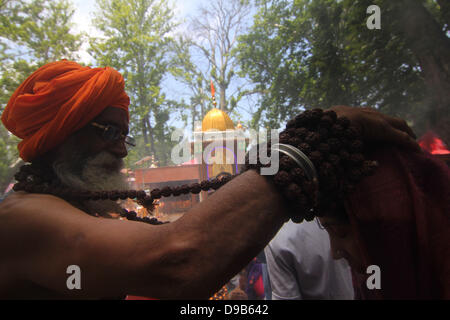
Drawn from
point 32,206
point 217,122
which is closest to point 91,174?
point 32,206

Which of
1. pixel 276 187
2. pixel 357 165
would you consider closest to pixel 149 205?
pixel 276 187

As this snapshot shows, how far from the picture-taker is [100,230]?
0.69 meters

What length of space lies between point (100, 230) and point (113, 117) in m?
1.10

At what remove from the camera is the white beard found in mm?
1423

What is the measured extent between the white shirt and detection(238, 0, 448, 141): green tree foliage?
19.6 ft

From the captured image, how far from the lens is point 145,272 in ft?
2.03

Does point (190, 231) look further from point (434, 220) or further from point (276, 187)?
point (434, 220)

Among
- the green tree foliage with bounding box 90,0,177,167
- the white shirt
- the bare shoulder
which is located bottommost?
the white shirt

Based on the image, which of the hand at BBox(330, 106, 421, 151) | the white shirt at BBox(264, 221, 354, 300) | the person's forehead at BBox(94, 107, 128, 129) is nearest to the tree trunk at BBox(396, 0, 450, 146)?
the white shirt at BBox(264, 221, 354, 300)

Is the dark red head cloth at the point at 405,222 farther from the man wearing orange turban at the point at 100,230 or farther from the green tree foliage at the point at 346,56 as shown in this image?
the green tree foliage at the point at 346,56

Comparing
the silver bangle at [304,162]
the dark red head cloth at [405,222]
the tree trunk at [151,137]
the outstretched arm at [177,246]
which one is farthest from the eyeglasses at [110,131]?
the tree trunk at [151,137]

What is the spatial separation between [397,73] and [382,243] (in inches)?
356

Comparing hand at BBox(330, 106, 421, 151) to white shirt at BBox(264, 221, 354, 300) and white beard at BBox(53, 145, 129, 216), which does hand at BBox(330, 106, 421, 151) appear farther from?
white shirt at BBox(264, 221, 354, 300)

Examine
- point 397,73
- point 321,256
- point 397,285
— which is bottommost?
point 321,256
